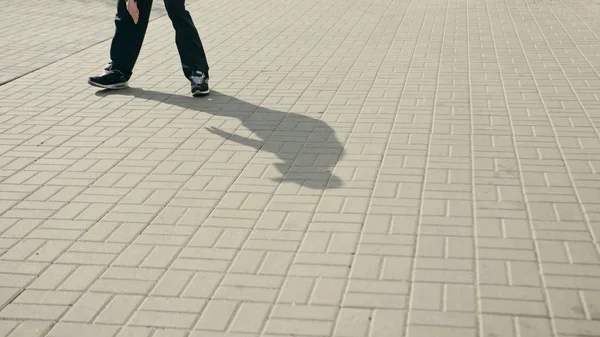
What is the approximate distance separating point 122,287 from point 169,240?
564 millimetres

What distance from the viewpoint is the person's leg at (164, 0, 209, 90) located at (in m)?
7.74

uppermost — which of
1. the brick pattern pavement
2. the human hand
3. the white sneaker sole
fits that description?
the human hand

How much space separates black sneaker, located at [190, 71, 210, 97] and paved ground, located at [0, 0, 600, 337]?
0.35 ft

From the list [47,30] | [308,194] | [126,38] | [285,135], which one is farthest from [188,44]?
[47,30]

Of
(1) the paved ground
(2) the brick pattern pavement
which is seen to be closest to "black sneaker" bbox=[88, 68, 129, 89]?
(1) the paved ground

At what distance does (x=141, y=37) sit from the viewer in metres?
8.01

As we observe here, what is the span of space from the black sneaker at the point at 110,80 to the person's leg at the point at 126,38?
0.04 meters

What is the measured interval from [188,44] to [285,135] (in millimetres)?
1775

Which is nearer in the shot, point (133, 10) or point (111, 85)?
point (133, 10)

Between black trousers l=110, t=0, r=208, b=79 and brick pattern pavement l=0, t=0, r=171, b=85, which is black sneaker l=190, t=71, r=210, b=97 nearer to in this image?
black trousers l=110, t=0, r=208, b=79

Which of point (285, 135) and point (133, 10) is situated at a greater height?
point (133, 10)

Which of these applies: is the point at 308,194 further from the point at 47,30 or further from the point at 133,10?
the point at 47,30

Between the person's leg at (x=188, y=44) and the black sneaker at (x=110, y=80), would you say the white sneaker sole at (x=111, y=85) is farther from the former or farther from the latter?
the person's leg at (x=188, y=44)

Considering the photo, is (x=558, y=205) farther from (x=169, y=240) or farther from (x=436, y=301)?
(x=169, y=240)
